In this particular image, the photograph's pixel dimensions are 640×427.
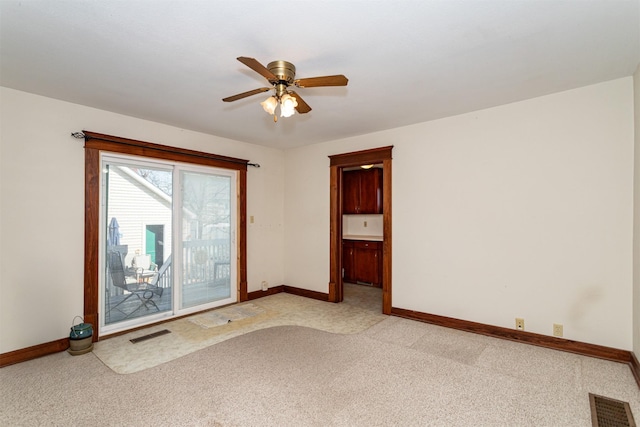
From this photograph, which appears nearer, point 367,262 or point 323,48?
point 323,48

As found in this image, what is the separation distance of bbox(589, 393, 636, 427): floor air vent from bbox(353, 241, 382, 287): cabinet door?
3926 mm

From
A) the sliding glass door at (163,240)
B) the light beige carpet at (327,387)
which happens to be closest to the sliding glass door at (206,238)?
the sliding glass door at (163,240)

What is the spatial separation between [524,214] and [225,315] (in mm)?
3836

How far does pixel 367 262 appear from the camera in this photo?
625 centimetres

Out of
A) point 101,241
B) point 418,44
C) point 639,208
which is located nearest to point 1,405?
point 101,241

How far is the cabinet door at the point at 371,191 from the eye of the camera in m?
6.20

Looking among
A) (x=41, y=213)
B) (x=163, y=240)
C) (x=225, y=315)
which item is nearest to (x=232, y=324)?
(x=225, y=315)

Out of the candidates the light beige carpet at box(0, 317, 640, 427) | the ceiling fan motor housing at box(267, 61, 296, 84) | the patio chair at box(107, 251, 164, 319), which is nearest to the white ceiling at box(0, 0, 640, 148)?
the ceiling fan motor housing at box(267, 61, 296, 84)

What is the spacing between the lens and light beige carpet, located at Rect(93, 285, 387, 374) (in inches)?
119

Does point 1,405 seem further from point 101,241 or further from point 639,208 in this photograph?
point 639,208

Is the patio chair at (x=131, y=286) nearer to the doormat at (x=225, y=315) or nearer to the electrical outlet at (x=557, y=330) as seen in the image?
the doormat at (x=225, y=315)

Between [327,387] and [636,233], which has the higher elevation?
[636,233]

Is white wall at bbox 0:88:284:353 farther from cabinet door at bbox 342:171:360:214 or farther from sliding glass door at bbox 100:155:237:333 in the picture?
cabinet door at bbox 342:171:360:214

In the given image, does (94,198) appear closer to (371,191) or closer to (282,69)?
(282,69)
